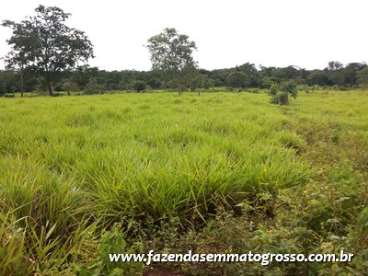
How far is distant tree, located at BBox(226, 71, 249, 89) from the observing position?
157 ft

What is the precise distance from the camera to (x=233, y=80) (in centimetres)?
4834

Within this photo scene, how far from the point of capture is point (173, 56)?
36.1 m

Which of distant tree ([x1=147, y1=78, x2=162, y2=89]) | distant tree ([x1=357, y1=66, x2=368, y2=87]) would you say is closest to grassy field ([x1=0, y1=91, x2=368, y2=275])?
distant tree ([x1=147, y1=78, x2=162, y2=89])

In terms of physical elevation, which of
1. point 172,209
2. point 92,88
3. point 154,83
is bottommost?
point 172,209

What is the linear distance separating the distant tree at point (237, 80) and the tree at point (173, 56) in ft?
39.9

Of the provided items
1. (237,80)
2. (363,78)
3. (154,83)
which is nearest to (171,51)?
(154,83)

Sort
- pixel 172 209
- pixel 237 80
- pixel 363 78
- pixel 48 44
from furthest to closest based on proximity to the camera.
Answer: pixel 363 78 < pixel 237 80 < pixel 48 44 < pixel 172 209

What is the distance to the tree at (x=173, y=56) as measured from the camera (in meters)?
35.1

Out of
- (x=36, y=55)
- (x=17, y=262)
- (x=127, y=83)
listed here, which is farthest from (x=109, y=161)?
(x=127, y=83)

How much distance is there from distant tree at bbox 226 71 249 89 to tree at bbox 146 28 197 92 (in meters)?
12.2

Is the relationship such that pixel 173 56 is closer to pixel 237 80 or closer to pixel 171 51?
pixel 171 51

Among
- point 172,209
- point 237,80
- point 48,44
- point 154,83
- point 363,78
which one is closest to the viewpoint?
point 172,209

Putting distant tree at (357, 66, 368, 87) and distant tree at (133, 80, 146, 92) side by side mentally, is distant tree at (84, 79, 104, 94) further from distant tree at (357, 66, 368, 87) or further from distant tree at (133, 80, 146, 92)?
distant tree at (357, 66, 368, 87)

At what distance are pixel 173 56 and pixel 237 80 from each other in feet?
48.4
